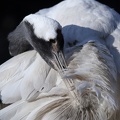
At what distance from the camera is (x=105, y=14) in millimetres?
3912

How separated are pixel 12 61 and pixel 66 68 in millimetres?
403

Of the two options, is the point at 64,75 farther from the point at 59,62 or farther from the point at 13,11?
the point at 13,11

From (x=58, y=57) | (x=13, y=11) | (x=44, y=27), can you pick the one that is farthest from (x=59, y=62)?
(x=13, y=11)

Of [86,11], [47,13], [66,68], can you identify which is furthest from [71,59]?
[47,13]

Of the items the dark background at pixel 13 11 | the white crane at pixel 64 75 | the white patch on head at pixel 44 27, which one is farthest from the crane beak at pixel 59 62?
Answer: the dark background at pixel 13 11

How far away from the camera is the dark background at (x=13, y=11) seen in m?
5.69

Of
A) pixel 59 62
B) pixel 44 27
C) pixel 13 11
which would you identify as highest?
pixel 44 27

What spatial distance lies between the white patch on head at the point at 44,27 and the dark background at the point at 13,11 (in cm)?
200

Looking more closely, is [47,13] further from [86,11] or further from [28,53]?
[28,53]

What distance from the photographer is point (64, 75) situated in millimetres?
3049

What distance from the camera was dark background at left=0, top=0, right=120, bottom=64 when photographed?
5692mm

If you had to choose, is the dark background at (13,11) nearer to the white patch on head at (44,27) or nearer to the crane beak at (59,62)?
the white patch on head at (44,27)

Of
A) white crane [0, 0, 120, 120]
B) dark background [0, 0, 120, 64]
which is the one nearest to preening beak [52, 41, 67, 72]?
white crane [0, 0, 120, 120]

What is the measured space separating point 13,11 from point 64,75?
9.85 ft
